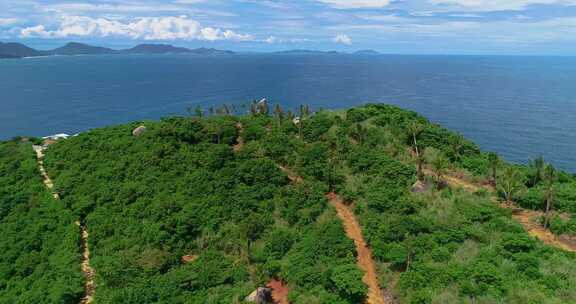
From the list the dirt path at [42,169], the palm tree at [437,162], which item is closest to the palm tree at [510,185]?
the palm tree at [437,162]

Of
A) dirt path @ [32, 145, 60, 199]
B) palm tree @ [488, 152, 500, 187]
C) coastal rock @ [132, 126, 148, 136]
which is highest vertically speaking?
coastal rock @ [132, 126, 148, 136]

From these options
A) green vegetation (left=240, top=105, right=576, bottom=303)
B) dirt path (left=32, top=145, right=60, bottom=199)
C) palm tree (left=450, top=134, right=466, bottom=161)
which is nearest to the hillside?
green vegetation (left=240, top=105, right=576, bottom=303)

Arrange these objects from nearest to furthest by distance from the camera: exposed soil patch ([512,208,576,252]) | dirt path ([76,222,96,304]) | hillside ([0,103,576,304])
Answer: hillside ([0,103,576,304]), dirt path ([76,222,96,304]), exposed soil patch ([512,208,576,252])

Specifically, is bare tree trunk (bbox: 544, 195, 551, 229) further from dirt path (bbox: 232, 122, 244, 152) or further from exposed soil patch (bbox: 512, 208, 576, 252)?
dirt path (bbox: 232, 122, 244, 152)

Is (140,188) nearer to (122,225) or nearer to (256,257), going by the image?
(122,225)

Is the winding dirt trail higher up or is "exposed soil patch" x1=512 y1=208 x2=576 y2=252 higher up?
"exposed soil patch" x1=512 y1=208 x2=576 y2=252

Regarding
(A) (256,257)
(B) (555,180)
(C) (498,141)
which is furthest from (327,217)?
(C) (498,141)

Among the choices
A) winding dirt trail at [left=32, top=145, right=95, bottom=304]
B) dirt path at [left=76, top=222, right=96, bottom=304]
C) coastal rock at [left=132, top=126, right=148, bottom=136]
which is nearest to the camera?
dirt path at [left=76, top=222, right=96, bottom=304]

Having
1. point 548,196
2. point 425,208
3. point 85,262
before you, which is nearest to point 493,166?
point 548,196
